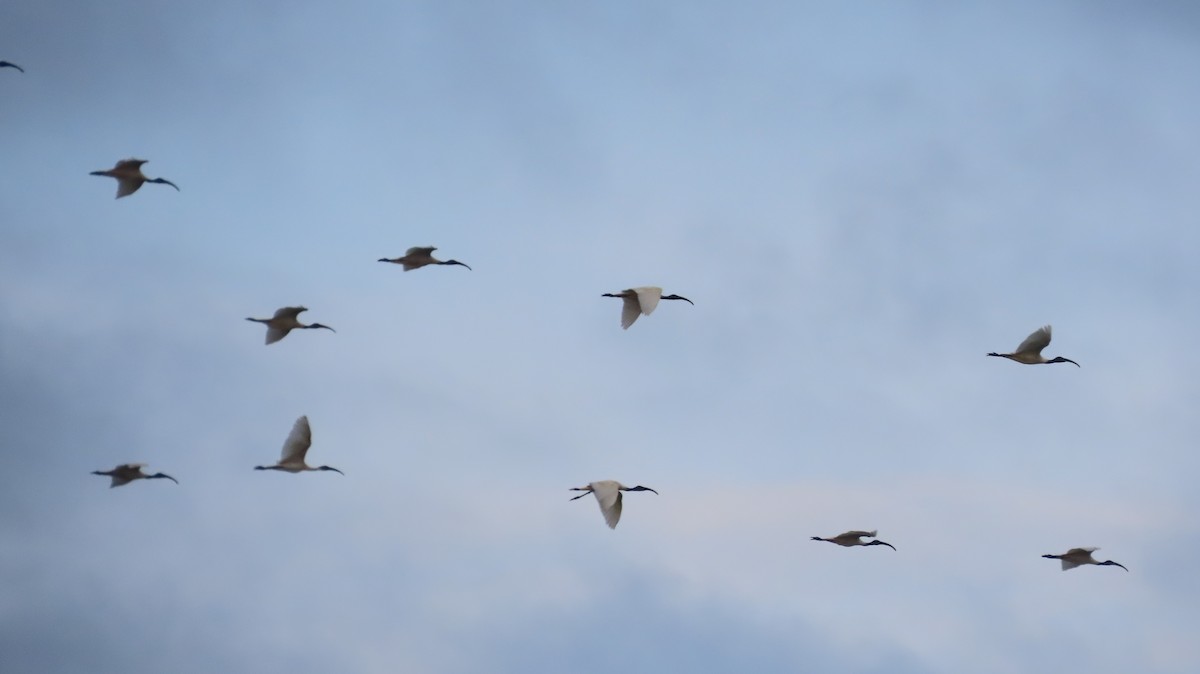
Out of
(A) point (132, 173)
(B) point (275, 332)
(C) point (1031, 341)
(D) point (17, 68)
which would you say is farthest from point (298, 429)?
(C) point (1031, 341)

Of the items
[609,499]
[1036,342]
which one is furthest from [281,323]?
[1036,342]

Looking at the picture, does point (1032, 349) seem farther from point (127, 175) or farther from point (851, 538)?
point (127, 175)

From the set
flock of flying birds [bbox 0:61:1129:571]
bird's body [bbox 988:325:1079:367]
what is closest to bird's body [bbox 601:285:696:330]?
flock of flying birds [bbox 0:61:1129:571]

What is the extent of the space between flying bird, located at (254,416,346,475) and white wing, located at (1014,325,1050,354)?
2102cm

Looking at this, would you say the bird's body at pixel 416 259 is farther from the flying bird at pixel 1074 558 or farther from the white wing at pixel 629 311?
the flying bird at pixel 1074 558

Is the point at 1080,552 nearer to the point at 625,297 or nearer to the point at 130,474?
the point at 625,297

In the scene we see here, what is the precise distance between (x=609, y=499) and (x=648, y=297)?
21.1ft

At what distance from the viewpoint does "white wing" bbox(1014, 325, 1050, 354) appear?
5469 centimetres

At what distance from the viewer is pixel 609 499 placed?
160ft

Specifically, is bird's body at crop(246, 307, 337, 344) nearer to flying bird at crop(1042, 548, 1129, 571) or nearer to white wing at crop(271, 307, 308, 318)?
white wing at crop(271, 307, 308, 318)

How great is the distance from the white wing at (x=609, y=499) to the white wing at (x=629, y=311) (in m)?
4.58

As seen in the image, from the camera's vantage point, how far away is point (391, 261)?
55219 millimetres

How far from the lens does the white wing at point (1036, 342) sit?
2153 inches

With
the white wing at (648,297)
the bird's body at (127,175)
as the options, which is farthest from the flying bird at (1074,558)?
the bird's body at (127,175)
